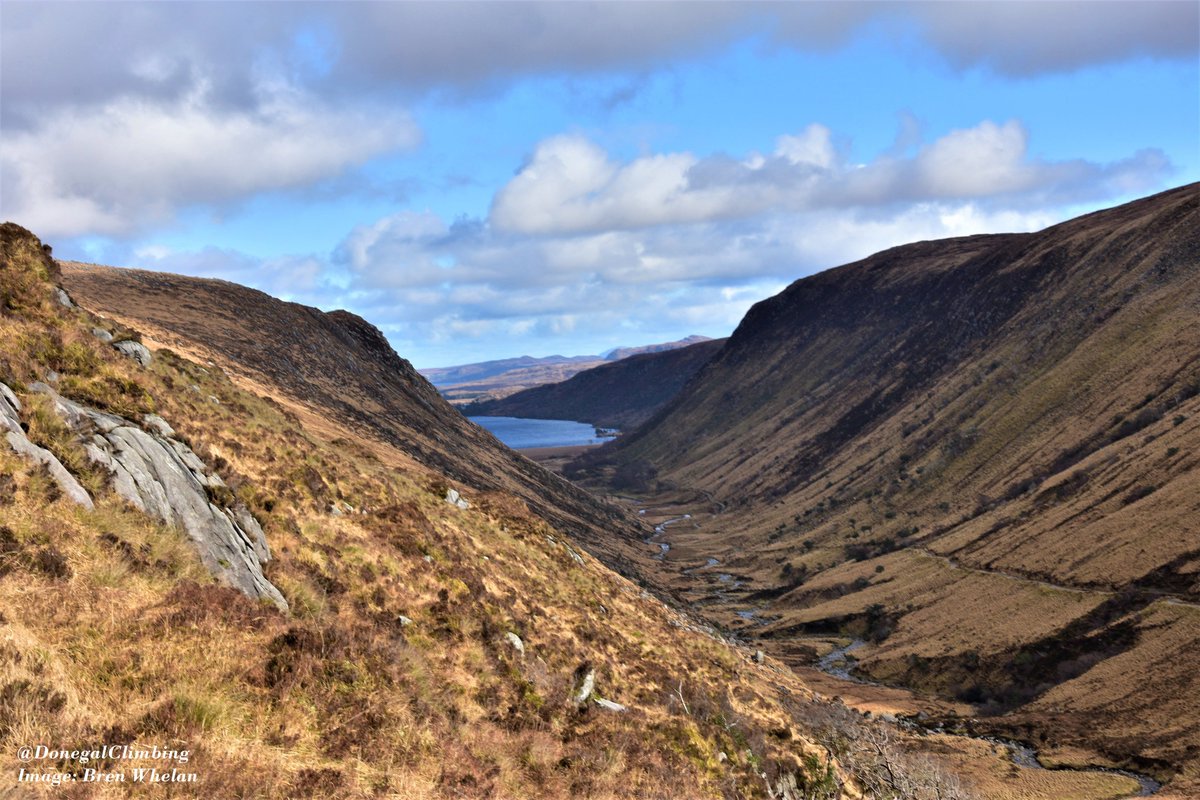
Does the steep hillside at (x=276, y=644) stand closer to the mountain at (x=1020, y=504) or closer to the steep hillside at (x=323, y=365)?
the steep hillside at (x=323, y=365)

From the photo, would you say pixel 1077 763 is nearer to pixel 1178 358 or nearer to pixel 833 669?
pixel 833 669

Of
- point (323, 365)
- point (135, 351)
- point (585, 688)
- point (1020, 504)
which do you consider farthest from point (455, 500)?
point (1020, 504)

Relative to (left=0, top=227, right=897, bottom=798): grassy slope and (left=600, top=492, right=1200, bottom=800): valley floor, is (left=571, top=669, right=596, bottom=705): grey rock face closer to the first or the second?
(left=0, top=227, right=897, bottom=798): grassy slope

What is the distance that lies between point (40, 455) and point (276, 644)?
5.37 m

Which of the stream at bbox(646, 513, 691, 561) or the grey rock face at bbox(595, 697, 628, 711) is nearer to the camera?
the grey rock face at bbox(595, 697, 628, 711)

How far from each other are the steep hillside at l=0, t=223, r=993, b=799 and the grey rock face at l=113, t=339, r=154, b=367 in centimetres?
12

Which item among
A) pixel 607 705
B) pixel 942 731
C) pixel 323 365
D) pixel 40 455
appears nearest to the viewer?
pixel 40 455

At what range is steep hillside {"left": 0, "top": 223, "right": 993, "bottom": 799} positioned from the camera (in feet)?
31.3

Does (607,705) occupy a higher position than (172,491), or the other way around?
A: (172,491)

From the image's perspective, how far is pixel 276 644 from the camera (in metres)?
12.1

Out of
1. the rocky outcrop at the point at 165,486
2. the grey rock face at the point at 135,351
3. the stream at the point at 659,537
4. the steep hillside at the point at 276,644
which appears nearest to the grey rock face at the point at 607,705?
the steep hillside at the point at 276,644

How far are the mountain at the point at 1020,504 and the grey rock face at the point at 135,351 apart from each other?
54534 millimetres

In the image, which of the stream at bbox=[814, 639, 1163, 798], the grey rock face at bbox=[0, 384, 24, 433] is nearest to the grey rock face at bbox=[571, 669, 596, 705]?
the grey rock face at bbox=[0, 384, 24, 433]

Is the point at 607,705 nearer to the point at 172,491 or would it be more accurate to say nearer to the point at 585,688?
the point at 585,688
